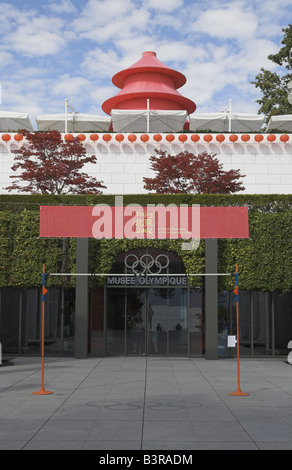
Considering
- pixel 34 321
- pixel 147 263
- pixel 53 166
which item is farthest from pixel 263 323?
pixel 53 166

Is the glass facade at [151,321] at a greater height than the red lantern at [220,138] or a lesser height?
lesser

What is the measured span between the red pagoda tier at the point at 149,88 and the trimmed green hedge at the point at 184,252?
2610cm

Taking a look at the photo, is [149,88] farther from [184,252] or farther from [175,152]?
[184,252]

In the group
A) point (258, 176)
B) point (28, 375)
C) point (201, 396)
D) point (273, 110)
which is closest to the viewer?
point (201, 396)

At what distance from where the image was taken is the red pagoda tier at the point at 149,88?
48.2m

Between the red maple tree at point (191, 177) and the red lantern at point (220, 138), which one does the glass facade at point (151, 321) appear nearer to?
the red maple tree at point (191, 177)

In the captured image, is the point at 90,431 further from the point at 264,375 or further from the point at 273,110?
the point at 273,110

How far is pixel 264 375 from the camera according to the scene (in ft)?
60.5

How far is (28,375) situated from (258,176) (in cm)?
2115

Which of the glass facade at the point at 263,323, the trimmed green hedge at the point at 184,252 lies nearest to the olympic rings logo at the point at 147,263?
the trimmed green hedge at the point at 184,252

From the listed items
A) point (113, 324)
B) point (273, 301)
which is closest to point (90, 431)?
point (113, 324)

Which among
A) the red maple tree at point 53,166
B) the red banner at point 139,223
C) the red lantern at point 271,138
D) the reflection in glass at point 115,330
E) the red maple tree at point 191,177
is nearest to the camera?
the red banner at point 139,223

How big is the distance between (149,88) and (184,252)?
2828 centimetres

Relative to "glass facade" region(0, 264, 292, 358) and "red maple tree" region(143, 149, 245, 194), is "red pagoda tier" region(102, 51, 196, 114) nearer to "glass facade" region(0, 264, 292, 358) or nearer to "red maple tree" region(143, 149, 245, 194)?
"red maple tree" region(143, 149, 245, 194)
